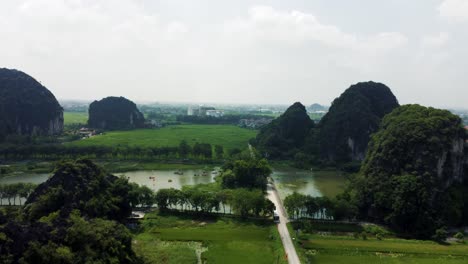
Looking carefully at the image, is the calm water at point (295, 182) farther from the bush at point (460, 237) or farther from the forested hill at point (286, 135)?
the bush at point (460, 237)

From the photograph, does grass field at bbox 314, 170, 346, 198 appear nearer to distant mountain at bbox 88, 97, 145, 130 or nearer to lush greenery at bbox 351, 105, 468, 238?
lush greenery at bbox 351, 105, 468, 238

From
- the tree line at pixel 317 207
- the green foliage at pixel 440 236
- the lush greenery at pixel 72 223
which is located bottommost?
the green foliage at pixel 440 236

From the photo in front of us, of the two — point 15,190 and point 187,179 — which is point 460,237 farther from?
point 15,190

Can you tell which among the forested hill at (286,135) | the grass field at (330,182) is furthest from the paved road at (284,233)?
the forested hill at (286,135)

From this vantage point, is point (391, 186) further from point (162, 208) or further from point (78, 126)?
point (78, 126)

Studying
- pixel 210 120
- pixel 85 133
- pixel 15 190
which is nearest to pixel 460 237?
pixel 15 190

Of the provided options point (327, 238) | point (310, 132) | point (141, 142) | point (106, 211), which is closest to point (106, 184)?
point (106, 211)
